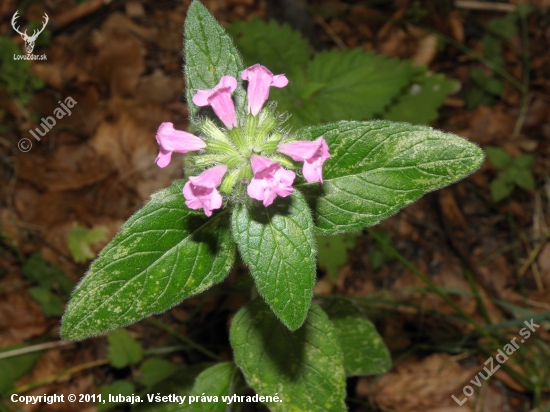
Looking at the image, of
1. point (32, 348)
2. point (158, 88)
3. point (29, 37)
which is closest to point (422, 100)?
point (158, 88)

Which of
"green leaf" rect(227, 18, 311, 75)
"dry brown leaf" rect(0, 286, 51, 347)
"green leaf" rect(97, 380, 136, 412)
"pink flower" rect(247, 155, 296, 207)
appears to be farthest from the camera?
"green leaf" rect(227, 18, 311, 75)

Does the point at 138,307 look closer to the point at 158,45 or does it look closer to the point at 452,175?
the point at 452,175

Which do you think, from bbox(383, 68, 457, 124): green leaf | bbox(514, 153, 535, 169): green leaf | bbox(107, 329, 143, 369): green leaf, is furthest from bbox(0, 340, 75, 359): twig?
bbox(514, 153, 535, 169): green leaf

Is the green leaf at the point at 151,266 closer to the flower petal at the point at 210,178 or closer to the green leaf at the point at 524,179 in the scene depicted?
the flower petal at the point at 210,178

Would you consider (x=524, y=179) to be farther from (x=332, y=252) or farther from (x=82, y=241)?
(x=82, y=241)

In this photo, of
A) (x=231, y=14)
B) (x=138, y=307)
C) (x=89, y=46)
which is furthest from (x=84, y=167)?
(x=138, y=307)

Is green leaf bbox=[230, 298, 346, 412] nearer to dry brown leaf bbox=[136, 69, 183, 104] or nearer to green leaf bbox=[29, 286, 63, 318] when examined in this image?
green leaf bbox=[29, 286, 63, 318]

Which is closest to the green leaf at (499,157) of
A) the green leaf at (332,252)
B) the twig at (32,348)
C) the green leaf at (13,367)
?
the green leaf at (332,252)
